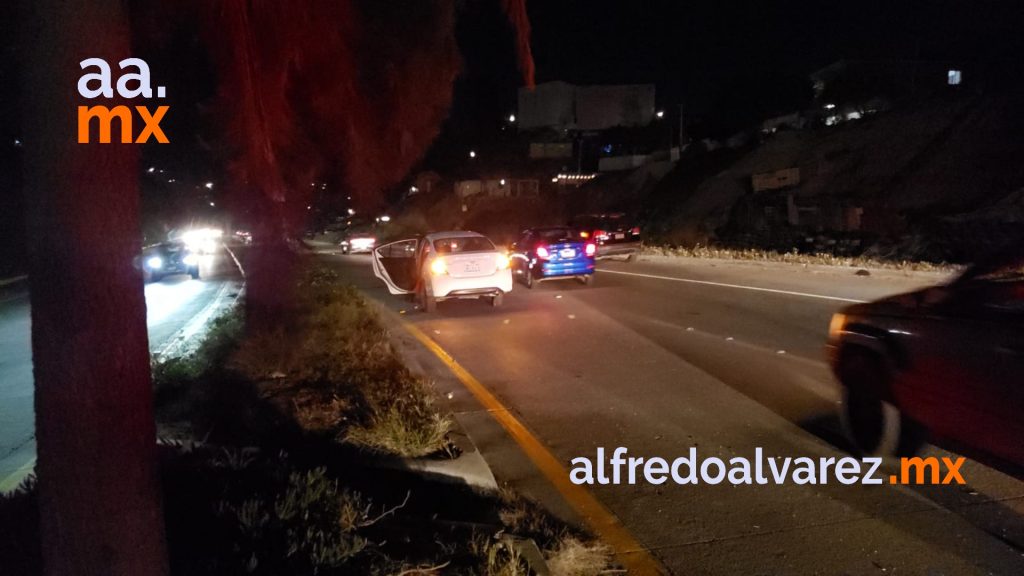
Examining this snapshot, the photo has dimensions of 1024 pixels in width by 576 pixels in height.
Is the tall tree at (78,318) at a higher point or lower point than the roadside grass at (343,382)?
higher

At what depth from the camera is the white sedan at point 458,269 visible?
1549 centimetres

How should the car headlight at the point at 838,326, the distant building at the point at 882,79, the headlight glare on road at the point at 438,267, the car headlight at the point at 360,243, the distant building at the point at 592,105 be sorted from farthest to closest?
the distant building at the point at 592,105
the distant building at the point at 882,79
the car headlight at the point at 360,243
the headlight glare on road at the point at 438,267
the car headlight at the point at 838,326

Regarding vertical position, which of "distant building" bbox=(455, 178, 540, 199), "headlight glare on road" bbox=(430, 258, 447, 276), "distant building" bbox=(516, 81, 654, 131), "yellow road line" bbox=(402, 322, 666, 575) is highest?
"distant building" bbox=(516, 81, 654, 131)

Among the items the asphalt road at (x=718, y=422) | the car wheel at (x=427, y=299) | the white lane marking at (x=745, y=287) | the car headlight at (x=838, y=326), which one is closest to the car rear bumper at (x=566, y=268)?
the white lane marking at (x=745, y=287)

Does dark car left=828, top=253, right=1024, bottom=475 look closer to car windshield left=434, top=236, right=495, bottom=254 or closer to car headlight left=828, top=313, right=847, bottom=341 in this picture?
car headlight left=828, top=313, right=847, bottom=341

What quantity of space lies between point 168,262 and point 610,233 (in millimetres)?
15253

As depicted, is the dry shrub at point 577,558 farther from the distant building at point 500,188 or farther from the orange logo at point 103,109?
the distant building at point 500,188

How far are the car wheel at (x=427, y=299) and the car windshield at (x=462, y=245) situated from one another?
0.76 meters

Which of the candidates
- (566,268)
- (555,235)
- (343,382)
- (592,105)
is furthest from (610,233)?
(592,105)

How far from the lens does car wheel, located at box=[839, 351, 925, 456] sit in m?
6.05

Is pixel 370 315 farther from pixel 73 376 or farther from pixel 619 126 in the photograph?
pixel 619 126

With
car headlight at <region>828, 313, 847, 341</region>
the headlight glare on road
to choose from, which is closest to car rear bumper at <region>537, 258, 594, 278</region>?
the headlight glare on road

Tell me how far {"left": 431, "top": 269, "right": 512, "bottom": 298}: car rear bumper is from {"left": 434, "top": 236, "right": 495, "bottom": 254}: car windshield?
1.75ft

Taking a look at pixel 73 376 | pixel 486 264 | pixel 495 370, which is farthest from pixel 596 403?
pixel 486 264
